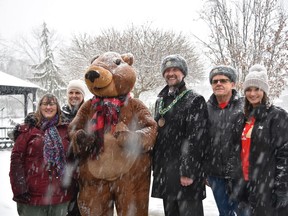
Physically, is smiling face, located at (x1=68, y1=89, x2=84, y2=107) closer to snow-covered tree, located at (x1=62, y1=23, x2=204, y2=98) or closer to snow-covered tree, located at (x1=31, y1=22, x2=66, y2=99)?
snow-covered tree, located at (x1=62, y1=23, x2=204, y2=98)

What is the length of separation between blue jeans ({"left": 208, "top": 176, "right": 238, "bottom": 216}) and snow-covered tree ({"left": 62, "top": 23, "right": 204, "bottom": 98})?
52.8ft

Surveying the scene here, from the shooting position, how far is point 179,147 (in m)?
3.45

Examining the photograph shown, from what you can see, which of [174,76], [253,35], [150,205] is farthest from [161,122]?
[253,35]

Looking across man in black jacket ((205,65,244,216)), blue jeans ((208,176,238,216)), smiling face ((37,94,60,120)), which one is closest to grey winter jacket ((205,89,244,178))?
man in black jacket ((205,65,244,216))

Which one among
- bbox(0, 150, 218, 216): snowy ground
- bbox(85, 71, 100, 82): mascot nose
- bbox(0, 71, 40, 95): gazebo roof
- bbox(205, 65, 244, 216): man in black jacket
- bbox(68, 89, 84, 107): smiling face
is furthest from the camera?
bbox(0, 71, 40, 95): gazebo roof

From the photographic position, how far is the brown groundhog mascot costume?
10.9ft

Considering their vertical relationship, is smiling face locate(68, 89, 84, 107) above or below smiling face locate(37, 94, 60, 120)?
above

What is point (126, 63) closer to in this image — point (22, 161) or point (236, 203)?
point (22, 161)

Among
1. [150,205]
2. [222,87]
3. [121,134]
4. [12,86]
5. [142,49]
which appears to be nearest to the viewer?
[121,134]

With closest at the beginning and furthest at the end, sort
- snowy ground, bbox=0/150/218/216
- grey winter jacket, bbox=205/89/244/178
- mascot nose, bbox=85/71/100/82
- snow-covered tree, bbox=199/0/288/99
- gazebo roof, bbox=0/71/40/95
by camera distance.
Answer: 1. mascot nose, bbox=85/71/100/82
2. grey winter jacket, bbox=205/89/244/178
3. snowy ground, bbox=0/150/218/216
4. snow-covered tree, bbox=199/0/288/99
5. gazebo roof, bbox=0/71/40/95

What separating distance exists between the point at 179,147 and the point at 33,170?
1496 mm

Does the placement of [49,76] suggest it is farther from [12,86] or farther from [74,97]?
[74,97]

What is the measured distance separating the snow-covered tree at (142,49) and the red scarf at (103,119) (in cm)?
1628

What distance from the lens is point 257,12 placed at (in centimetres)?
930
